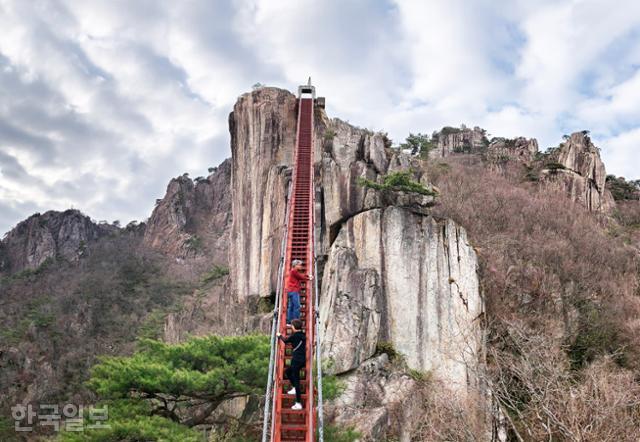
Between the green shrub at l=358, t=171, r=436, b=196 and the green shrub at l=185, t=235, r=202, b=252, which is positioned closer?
the green shrub at l=358, t=171, r=436, b=196

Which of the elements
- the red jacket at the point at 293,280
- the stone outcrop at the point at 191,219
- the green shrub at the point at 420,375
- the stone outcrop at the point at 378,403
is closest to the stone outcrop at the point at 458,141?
the stone outcrop at the point at 191,219

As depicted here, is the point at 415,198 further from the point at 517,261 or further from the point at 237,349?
the point at 237,349

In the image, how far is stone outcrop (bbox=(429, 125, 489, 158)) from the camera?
143 feet

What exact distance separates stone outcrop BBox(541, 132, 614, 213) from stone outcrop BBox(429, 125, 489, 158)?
38.0ft

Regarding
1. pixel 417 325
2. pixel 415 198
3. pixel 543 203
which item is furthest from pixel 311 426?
pixel 543 203

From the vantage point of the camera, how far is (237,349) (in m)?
10.3

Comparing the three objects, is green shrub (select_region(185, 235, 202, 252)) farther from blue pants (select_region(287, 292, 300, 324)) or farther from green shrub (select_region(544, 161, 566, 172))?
blue pants (select_region(287, 292, 300, 324))

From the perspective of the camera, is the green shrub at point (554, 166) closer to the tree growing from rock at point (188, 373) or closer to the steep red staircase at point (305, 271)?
the steep red staircase at point (305, 271)

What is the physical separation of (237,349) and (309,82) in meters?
15.0

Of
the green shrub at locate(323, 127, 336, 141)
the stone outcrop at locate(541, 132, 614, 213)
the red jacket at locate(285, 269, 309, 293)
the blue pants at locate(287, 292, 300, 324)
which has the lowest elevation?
the blue pants at locate(287, 292, 300, 324)

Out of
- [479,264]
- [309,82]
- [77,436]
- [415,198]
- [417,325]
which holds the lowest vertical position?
[77,436]

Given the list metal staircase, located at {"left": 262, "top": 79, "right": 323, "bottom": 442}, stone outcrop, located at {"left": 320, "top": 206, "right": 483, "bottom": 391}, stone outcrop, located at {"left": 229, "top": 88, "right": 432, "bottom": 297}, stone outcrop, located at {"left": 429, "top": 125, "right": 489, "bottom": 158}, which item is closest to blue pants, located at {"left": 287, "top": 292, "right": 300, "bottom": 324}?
metal staircase, located at {"left": 262, "top": 79, "right": 323, "bottom": 442}

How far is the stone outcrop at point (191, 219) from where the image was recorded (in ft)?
177

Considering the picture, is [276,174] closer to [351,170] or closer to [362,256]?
[351,170]
